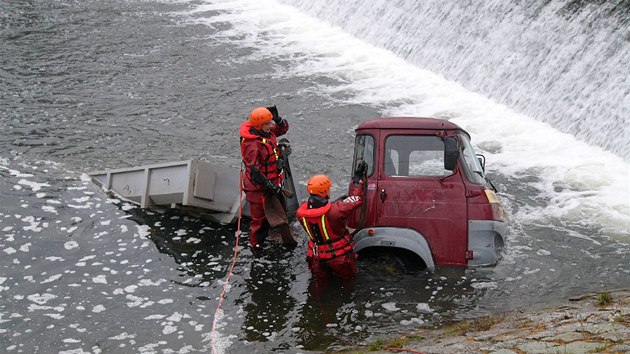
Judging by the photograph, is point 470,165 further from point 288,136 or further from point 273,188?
point 288,136

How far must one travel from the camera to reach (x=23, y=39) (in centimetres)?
2542

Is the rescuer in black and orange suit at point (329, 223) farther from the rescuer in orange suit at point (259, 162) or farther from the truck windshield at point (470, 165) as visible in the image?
the truck windshield at point (470, 165)

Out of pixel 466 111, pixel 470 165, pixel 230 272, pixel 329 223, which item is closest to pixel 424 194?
pixel 470 165

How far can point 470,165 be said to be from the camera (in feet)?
35.9

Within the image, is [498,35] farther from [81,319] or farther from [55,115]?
[81,319]

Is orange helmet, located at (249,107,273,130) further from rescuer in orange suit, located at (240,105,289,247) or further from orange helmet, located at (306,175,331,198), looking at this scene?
orange helmet, located at (306,175,331,198)

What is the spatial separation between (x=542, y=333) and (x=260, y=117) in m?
5.21

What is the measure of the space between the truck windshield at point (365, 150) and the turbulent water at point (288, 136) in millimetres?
1416

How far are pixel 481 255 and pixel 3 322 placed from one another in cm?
609

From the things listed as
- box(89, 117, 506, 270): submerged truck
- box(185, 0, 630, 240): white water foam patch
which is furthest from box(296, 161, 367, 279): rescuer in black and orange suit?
box(185, 0, 630, 240): white water foam patch

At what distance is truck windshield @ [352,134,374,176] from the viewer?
430 inches

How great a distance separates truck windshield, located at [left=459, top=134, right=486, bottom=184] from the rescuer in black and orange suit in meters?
1.39

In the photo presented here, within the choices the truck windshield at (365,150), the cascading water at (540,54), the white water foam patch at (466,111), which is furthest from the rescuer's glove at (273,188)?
the cascading water at (540,54)

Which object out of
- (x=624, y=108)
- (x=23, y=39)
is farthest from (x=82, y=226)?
(x=23, y=39)
